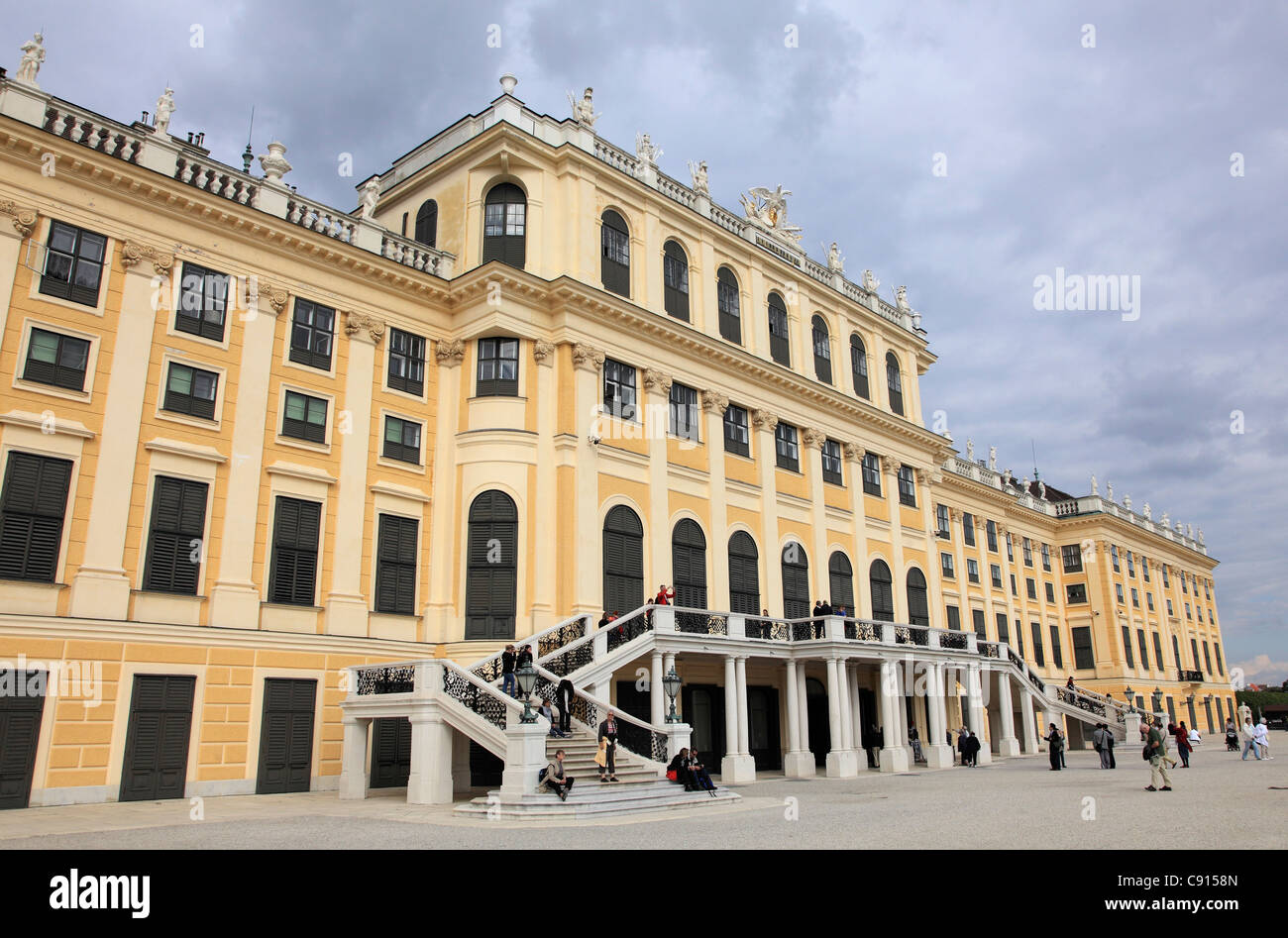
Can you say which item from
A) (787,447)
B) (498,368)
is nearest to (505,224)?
(498,368)

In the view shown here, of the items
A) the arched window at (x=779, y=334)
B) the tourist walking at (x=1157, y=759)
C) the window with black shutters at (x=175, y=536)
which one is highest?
the arched window at (x=779, y=334)

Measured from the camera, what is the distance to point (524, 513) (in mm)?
27141

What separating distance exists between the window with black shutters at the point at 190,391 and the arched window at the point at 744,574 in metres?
17.4

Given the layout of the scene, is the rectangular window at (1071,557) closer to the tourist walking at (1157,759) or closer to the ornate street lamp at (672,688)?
the tourist walking at (1157,759)

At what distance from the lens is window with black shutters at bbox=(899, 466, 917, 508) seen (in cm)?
4281

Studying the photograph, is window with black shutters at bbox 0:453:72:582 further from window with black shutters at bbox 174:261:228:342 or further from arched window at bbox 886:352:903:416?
arched window at bbox 886:352:903:416

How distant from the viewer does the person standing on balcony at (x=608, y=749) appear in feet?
62.3

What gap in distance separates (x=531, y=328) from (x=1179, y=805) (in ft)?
66.7

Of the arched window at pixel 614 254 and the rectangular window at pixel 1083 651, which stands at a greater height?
the arched window at pixel 614 254

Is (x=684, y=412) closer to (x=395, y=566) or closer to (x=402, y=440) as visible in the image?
(x=402, y=440)

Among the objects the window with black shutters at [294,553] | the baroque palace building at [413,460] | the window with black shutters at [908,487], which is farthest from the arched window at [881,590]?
the window with black shutters at [294,553]

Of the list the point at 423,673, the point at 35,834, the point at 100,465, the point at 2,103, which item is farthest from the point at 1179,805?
the point at 2,103

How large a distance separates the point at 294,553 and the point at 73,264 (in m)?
8.53

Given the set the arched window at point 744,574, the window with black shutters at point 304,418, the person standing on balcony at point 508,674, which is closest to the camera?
the person standing on balcony at point 508,674
